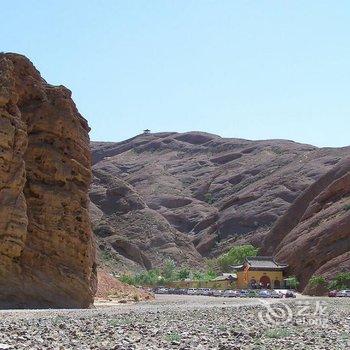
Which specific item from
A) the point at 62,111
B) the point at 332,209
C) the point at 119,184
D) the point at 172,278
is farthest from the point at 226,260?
the point at 62,111

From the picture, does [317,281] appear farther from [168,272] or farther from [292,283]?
[168,272]

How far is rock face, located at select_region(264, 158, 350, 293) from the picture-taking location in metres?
82.4

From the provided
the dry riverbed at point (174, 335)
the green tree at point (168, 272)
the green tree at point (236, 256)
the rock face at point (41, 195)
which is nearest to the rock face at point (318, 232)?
the green tree at point (236, 256)

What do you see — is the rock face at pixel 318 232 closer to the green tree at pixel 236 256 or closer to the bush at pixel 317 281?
the bush at pixel 317 281

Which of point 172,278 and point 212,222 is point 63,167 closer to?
point 172,278

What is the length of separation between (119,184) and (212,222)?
2862cm

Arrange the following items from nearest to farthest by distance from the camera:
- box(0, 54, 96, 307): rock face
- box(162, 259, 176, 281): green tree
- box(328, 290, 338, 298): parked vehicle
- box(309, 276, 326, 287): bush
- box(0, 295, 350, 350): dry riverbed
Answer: box(0, 295, 350, 350): dry riverbed → box(0, 54, 96, 307): rock face → box(328, 290, 338, 298): parked vehicle → box(309, 276, 326, 287): bush → box(162, 259, 176, 281): green tree

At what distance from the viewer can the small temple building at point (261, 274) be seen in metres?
94.9

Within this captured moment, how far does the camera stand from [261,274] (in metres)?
96.6

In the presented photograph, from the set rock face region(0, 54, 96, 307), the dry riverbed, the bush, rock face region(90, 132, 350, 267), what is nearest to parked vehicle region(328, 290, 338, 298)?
the bush

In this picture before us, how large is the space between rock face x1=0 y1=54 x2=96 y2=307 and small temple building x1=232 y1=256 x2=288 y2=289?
171 feet

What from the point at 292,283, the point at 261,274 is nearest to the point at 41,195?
the point at 292,283

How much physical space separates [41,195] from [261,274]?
6031cm

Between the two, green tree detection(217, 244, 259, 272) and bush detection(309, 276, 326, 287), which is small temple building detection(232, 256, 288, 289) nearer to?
green tree detection(217, 244, 259, 272)
